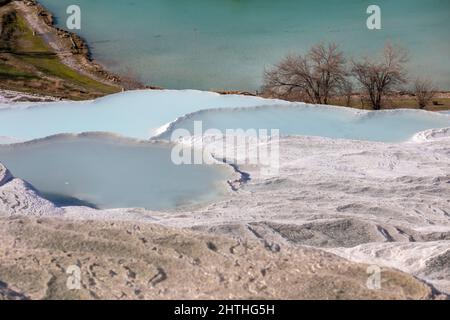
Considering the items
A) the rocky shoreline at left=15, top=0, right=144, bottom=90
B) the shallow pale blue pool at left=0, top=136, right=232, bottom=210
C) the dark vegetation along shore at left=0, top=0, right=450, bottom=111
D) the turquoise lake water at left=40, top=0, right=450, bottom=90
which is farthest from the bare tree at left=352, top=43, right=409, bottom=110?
the shallow pale blue pool at left=0, top=136, right=232, bottom=210

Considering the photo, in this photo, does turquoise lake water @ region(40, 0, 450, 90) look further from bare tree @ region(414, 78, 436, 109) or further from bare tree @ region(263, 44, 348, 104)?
bare tree @ region(263, 44, 348, 104)

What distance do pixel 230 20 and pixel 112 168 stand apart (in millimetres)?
29841

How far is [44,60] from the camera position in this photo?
33.4 m

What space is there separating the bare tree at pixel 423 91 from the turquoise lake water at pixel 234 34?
4.37 feet

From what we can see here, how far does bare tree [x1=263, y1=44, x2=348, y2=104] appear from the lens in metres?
22.5

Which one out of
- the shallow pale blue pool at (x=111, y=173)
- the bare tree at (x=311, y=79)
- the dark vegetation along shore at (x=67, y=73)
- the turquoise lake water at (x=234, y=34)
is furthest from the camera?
the turquoise lake water at (x=234, y=34)

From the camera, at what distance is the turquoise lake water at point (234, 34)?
31438mm

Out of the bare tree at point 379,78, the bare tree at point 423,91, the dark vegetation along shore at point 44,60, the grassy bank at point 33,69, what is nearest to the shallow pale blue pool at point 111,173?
the grassy bank at point 33,69

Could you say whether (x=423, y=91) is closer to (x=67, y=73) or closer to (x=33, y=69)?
(x=67, y=73)

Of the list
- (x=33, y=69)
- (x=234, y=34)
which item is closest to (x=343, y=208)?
(x=33, y=69)

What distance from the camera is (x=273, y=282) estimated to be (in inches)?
219

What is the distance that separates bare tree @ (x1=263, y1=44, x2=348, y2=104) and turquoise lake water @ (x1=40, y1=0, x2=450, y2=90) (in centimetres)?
565

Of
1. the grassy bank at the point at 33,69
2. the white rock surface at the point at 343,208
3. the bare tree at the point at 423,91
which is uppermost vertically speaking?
the grassy bank at the point at 33,69

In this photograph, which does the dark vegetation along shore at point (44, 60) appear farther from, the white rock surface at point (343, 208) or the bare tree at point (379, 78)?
the white rock surface at point (343, 208)
